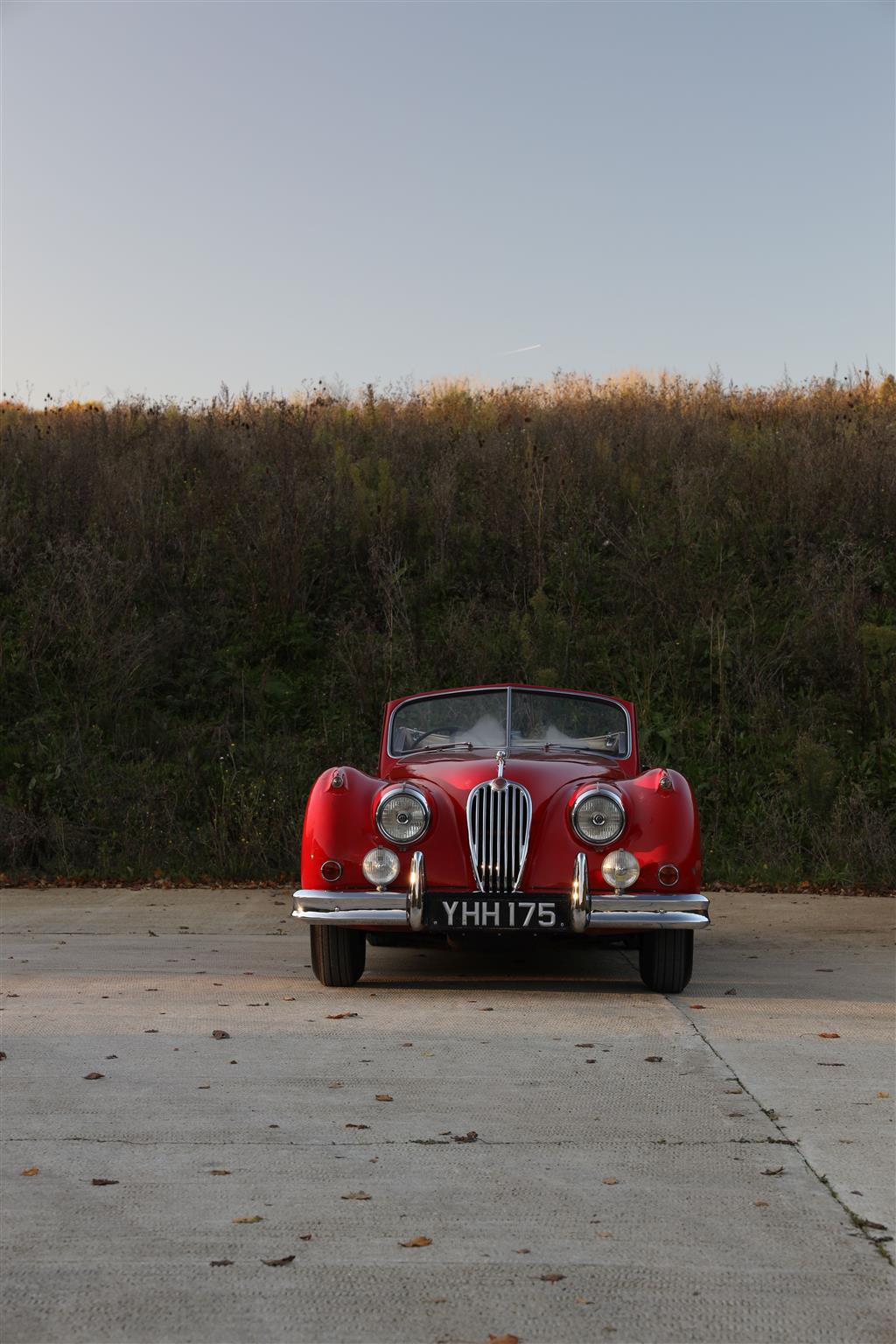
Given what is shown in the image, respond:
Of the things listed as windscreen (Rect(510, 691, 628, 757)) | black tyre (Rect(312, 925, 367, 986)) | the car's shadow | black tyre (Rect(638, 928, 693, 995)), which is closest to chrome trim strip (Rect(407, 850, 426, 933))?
black tyre (Rect(312, 925, 367, 986))

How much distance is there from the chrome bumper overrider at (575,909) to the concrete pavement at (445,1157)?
0.40 metres

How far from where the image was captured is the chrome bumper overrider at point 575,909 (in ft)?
21.9

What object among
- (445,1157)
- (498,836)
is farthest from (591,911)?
(445,1157)

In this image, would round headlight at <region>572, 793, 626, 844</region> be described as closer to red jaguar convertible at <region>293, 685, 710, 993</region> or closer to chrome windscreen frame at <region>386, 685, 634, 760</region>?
red jaguar convertible at <region>293, 685, 710, 993</region>

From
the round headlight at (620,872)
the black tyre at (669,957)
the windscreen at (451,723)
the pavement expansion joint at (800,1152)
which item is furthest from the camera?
the windscreen at (451,723)

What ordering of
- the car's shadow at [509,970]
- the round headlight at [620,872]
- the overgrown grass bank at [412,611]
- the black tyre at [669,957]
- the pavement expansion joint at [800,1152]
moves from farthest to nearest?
1. the overgrown grass bank at [412,611]
2. the car's shadow at [509,970]
3. the black tyre at [669,957]
4. the round headlight at [620,872]
5. the pavement expansion joint at [800,1152]

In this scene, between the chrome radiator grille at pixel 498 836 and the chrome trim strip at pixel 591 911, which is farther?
the chrome radiator grille at pixel 498 836

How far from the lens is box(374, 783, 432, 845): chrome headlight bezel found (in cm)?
691

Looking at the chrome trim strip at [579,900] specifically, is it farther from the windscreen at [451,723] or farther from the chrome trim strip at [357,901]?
the windscreen at [451,723]

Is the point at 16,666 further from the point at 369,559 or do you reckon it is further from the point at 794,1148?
the point at 794,1148

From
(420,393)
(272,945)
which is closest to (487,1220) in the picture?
(272,945)

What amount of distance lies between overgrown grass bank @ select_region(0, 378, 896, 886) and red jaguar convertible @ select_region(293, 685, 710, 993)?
5232mm

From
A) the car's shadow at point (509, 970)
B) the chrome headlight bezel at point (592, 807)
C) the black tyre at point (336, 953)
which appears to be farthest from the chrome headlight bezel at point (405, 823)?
the car's shadow at point (509, 970)

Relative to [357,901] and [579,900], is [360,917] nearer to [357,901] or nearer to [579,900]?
[357,901]
